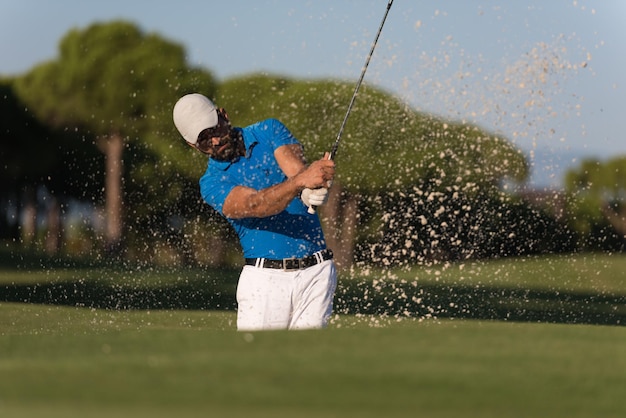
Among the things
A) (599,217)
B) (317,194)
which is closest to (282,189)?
(317,194)

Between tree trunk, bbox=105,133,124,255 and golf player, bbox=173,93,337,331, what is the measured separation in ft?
99.4

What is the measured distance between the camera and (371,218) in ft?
128

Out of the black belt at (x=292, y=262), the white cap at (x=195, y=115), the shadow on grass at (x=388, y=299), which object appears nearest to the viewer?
the white cap at (x=195, y=115)

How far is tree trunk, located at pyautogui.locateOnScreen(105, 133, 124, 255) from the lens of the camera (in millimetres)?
39044

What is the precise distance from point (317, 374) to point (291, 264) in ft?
8.12

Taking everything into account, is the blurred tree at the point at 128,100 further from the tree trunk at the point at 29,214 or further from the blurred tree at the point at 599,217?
the blurred tree at the point at 599,217

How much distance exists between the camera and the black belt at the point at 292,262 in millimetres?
8695

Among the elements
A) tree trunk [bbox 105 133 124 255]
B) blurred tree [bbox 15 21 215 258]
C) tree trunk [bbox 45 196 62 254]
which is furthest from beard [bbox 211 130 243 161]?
tree trunk [bbox 45 196 62 254]

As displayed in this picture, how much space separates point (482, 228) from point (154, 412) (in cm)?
2885

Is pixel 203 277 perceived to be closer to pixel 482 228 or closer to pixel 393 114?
pixel 482 228

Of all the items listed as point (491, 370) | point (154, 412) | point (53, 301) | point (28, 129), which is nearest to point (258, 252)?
point (491, 370)

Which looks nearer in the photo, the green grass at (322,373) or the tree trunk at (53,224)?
the green grass at (322,373)

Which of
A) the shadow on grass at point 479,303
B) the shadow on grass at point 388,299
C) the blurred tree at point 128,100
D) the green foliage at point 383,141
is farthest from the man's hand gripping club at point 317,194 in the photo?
the blurred tree at point 128,100

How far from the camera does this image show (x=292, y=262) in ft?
28.5
